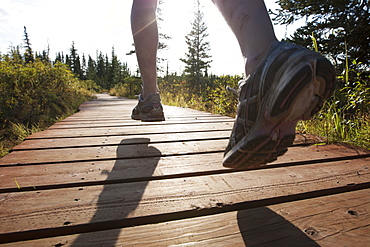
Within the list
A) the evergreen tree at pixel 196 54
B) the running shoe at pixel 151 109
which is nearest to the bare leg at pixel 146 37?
the running shoe at pixel 151 109

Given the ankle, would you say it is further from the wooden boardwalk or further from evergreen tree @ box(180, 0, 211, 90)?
evergreen tree @ box(180, 0, 211, 90)

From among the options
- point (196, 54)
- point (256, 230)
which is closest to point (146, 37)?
point (256, 230)

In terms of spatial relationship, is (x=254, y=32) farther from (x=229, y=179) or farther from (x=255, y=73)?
(x=229, y=179)

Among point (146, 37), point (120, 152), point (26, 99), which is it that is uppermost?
point (146, 37)

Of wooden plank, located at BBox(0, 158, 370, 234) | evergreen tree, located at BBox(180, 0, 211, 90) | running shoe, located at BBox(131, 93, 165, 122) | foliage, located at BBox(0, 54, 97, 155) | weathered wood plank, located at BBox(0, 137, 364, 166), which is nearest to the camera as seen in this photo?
wooden plank, located at BBox(0, 158, 370, 234)

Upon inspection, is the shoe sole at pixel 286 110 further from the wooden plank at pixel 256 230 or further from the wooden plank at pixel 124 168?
the wooden plank at pixel 124 168

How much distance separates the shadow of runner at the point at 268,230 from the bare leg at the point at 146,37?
1319mm

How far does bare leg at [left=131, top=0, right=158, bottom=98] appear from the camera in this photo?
5.29ft

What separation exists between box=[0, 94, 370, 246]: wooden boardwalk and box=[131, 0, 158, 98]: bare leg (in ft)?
2.26

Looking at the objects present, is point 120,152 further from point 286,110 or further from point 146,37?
point 286,110

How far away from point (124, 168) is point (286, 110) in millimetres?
791

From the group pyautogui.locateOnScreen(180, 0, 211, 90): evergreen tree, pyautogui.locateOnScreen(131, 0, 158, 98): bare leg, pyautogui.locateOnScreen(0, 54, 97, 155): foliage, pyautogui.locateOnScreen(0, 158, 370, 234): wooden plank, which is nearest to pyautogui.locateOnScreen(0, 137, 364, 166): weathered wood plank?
pyautogui.locateOnScreen(0, 158, 370, 234): wooden plank

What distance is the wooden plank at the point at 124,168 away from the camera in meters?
0.95

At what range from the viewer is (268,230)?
2.01 ft
